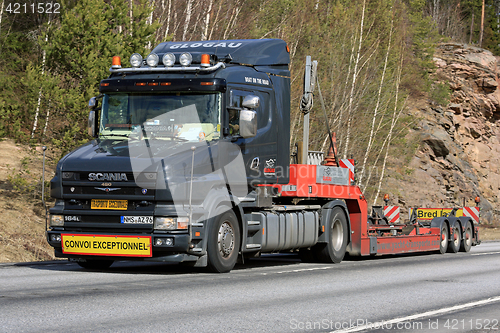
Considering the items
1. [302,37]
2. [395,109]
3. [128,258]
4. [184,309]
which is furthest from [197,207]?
[395,109]

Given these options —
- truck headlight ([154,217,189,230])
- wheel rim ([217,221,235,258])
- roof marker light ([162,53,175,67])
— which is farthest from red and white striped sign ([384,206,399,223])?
truck headlight ([154,217,189,230])

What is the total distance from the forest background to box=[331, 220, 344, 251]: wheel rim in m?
1.99

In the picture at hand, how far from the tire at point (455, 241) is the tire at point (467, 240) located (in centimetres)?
19

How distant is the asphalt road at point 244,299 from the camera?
6.89 meters

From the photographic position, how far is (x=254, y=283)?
34.1 ft

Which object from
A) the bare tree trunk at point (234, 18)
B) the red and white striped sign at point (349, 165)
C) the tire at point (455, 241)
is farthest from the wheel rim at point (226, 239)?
the bare tree trunk at point (234, 18)

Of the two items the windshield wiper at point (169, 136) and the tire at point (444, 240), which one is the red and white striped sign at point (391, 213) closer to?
the tire at point (444, 240)

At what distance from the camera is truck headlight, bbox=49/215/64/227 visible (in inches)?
431

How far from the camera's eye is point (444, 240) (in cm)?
1967

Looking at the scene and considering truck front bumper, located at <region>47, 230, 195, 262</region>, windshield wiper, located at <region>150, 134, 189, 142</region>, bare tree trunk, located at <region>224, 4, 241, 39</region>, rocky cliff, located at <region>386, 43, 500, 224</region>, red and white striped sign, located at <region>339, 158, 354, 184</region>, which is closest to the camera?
truck front bumper, located at <region>47, 230, 195, 262</region>

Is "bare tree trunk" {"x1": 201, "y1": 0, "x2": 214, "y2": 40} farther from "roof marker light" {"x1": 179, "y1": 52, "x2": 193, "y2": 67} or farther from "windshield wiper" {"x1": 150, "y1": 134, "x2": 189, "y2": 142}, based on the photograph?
"windshield wiper" {"x1": 150, "y1": 134, "x2": 189, "y2": 142}

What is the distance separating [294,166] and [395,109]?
25018 mm

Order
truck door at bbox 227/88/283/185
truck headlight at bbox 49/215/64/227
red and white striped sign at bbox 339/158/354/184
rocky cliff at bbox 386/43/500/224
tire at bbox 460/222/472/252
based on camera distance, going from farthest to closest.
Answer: rocky cliff at bbox 386/43/500/224 → tire at bbox 460/222/472/252 → red and white striped sign at bbox 339/158/354/184 → truck door at bbox 227/88/283/185 → truck headlight at bbox 49/215/64/227

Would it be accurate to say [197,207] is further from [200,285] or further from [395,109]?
[395,109]
